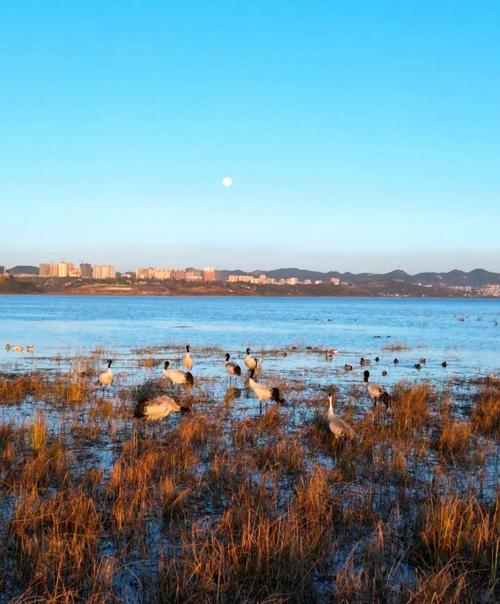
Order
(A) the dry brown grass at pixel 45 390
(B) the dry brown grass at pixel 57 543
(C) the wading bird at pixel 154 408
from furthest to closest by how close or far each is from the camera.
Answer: (A) the dry brown grass at pixel 45 390, (C) the wading bird at pixel 154 408, (B) the dry brown grass at pixel 57 543

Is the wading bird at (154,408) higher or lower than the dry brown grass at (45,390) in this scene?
higher

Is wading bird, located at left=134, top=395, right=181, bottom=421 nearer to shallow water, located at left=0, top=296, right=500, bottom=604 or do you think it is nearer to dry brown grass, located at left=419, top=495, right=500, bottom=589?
shallow water, located at left=0, top=296, right=500, bottom=604

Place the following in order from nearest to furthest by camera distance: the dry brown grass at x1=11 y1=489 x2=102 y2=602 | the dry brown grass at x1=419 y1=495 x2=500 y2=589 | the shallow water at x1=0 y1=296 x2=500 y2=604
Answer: the dry brown grass at x1=11 y1=489 x2=102 y2=602
the dry brown grass at x1=419 y1=495 x2=500 y2=589
the shallow water at x1=0 y1=296 x2=500 y2=604

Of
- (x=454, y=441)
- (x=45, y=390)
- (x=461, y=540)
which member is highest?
(x=461, y=540)

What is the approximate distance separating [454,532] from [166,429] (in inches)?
299

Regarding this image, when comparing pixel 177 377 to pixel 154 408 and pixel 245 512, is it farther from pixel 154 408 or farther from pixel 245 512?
pixel 245 512

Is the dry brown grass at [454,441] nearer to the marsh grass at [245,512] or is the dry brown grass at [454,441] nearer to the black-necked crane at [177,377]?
the marsh grass at [245,512]

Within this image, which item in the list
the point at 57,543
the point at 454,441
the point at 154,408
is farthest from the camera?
the point at 154,408

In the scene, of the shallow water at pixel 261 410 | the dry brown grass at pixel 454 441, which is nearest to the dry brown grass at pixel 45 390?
the shallow water at pixel 261 410

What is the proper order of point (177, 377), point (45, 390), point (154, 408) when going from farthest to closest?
point (177, 377) → point (45, 390) → point (154, 408)

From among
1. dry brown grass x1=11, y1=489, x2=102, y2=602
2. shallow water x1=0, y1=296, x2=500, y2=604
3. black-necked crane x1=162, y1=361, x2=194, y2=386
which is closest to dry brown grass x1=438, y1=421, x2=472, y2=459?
shallow water x1=0, y1=296, x2=500, y2=604

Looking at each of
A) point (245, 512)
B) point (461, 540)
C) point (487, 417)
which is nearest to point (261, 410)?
point (487, 417)

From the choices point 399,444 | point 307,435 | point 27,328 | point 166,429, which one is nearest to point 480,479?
point 399,444

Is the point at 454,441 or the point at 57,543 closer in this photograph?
the point at 57,543
